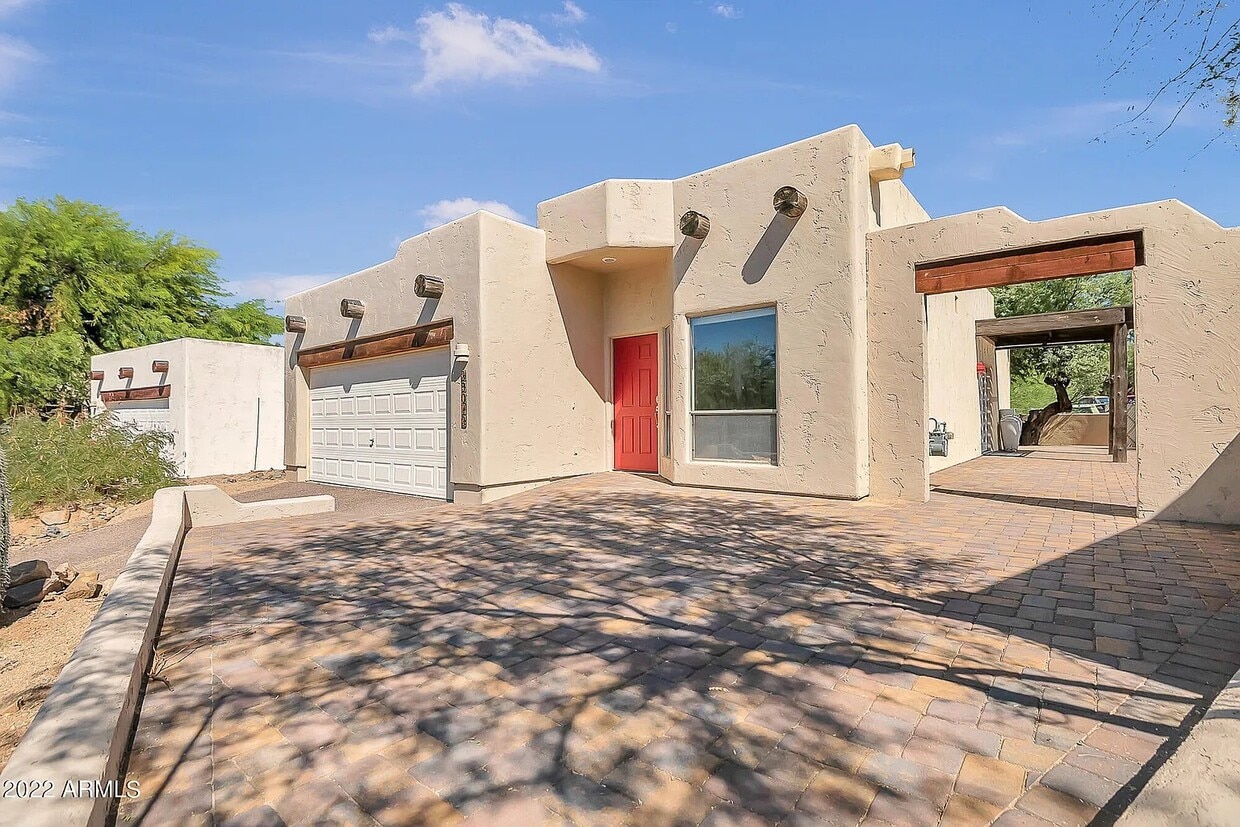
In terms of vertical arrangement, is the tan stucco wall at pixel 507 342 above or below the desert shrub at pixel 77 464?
above

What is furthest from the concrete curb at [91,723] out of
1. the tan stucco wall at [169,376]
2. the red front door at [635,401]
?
the tan stucco wall at [169,376]

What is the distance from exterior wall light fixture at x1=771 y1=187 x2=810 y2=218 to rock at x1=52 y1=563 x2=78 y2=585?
8431 millimetres

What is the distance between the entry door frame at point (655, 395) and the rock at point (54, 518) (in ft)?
26.8

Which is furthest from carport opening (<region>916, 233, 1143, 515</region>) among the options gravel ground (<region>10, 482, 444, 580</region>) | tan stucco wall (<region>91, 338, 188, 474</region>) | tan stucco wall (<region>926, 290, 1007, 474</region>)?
tan stucco wall (<region>91, 338, 188, 474</region>)

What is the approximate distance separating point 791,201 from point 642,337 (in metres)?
3.37

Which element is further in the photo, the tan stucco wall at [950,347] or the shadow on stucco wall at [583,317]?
the shadow on stucco wall at [583,317]

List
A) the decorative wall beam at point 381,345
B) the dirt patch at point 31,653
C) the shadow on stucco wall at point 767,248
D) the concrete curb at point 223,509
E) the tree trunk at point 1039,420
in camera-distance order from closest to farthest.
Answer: the dirt patch at point 31,653, the concrete curb at point 223,509, the shadow on stucco wall at point 767,248, the decorative wall beam at point 381,345, the tree trunk at point 1039,420

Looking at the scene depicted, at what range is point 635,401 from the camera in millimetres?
9953

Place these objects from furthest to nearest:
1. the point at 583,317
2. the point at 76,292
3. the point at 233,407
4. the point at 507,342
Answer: the point at 76,292 → the point at 233,407 → the point at 583,317 → the point at 507,342

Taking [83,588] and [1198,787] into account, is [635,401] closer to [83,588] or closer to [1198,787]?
[83,588]

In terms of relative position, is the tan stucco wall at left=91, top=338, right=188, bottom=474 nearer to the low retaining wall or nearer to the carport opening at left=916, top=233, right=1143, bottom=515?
the carport opening at left=916, top=233, right=1143, bottom=515

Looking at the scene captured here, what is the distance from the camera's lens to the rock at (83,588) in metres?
4.75

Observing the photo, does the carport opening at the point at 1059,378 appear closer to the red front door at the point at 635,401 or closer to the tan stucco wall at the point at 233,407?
the red front door at the point at 635,401

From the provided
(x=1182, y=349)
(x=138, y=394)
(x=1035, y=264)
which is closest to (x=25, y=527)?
(x=138, y=394)
